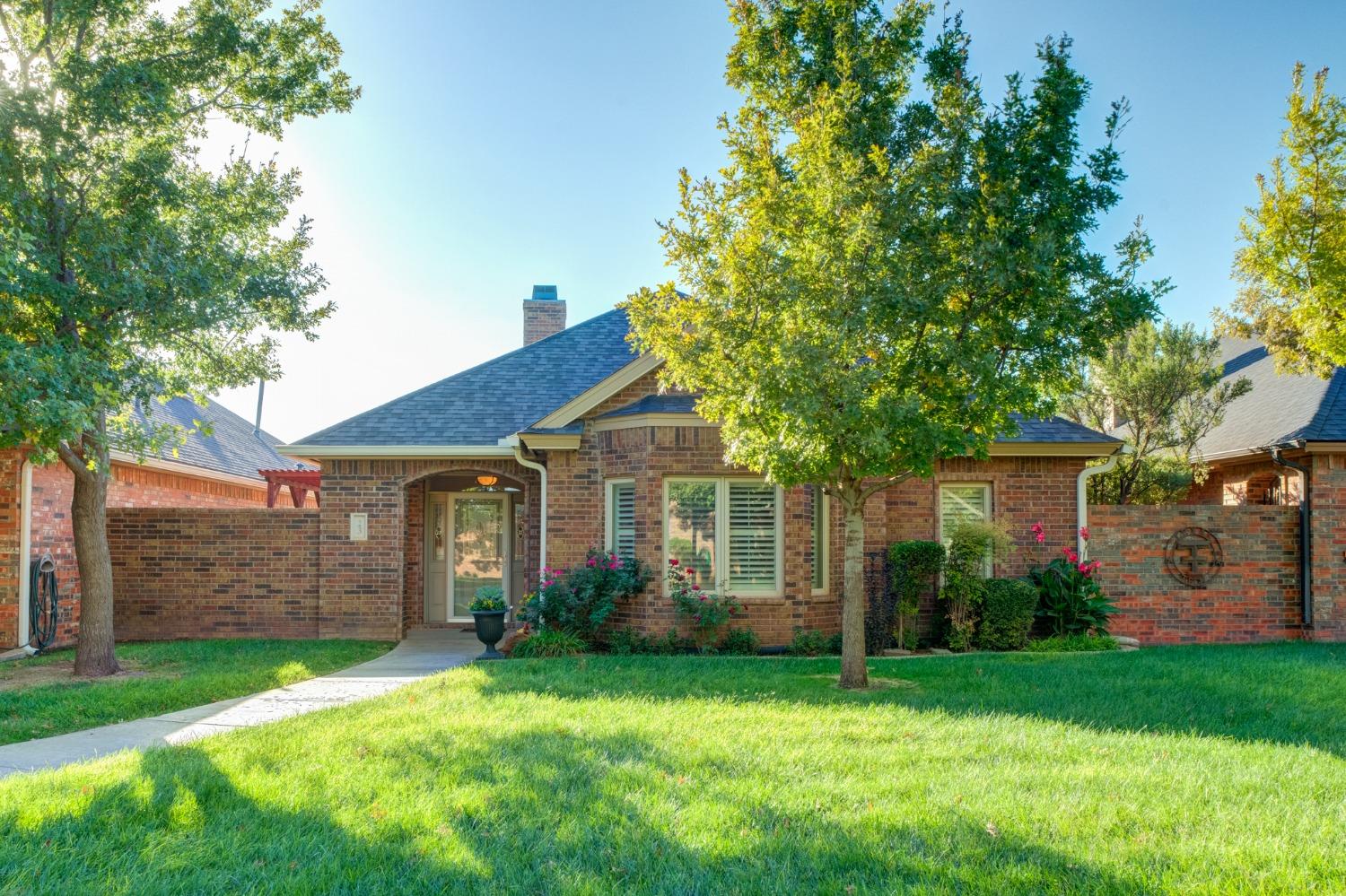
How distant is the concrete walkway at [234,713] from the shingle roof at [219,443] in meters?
5.30

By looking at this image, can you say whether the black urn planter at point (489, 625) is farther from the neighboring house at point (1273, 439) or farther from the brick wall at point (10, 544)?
the neighboring house at point (1273, 439)

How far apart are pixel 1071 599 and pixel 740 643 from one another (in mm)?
4634

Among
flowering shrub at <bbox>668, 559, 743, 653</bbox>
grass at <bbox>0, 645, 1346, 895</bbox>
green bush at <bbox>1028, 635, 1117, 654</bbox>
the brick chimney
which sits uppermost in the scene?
the brick chimney

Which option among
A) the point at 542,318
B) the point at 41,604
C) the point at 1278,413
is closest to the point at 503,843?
the point at 41,604

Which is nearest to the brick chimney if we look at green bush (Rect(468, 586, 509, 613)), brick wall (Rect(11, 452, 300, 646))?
brick wall (Rect(11, 452, 300, 646))

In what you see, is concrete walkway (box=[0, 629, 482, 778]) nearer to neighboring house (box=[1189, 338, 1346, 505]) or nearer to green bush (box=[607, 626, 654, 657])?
green bush (box=[607, 626, 654, 657])

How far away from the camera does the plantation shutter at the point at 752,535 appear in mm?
11820

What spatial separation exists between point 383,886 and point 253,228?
9.17m

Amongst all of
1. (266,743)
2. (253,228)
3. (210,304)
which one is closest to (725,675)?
(266,743)

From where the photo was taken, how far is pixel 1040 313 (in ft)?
26.8

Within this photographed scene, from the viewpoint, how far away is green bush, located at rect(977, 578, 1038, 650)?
1188cm

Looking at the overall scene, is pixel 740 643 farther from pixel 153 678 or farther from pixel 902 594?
pixel 153 678

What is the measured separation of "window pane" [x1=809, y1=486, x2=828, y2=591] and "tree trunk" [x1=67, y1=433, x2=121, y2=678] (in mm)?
8240

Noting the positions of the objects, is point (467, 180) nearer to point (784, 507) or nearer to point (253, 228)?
point (253, 228)
